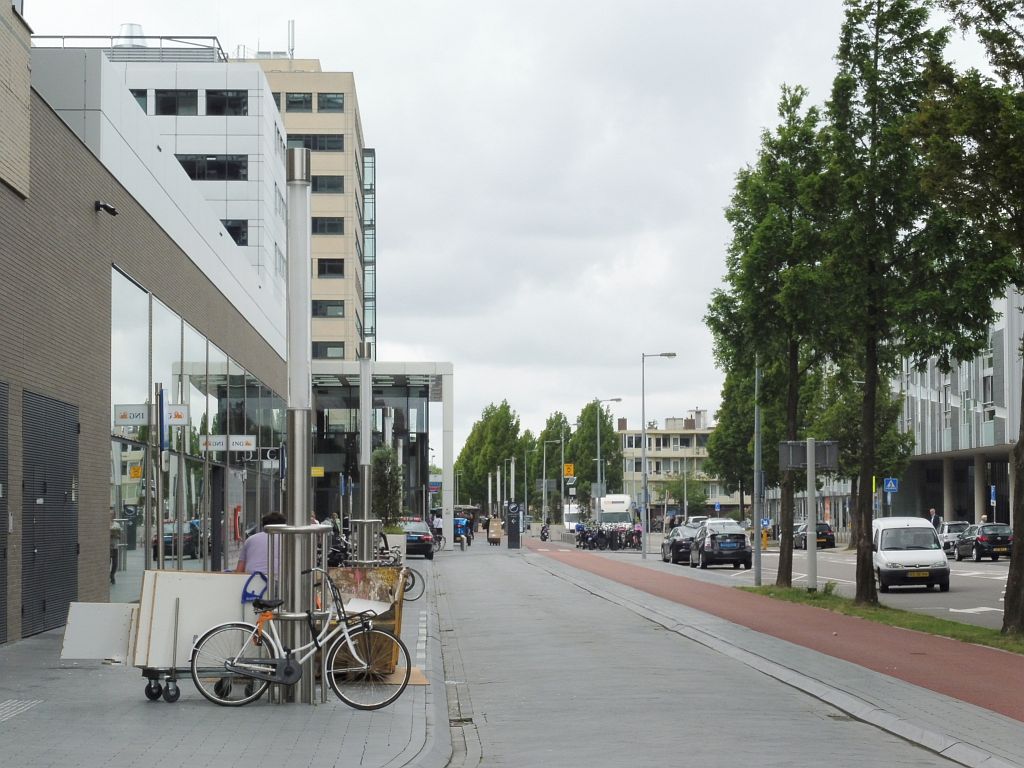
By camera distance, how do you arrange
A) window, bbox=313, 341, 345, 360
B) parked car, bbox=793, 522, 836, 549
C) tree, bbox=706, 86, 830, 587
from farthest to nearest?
window, bbox=313, 341, 345, 360
parked car, bbox=793, 522, 836, 549
tree, bbox=706, 86, 830, 587

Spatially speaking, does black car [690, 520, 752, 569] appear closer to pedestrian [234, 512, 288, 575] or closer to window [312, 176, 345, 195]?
pedestrian [234, 512, 288, 575]

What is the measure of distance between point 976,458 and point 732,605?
1860 inches

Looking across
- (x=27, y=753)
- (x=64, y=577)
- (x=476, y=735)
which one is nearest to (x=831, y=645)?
(x=476, y=735)

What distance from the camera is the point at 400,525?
58344 mm

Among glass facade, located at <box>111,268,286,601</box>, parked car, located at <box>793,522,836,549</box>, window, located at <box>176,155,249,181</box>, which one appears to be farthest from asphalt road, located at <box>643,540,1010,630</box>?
window, located at <box>176,155,249,181</box>

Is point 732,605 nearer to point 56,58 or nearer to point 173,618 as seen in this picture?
point 56,58

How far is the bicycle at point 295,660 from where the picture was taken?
465 inches

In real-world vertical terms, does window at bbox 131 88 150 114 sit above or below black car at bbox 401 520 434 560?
above

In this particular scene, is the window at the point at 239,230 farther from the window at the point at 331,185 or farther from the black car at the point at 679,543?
the window at the point at 331,185

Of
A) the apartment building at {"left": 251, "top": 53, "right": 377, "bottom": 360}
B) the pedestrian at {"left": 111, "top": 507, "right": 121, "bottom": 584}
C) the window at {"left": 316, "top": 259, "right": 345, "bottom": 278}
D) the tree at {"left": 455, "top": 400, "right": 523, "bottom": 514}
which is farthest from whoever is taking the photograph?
the tree at {"left": 455, "top": 400, "right": 523, "bottom": 514}

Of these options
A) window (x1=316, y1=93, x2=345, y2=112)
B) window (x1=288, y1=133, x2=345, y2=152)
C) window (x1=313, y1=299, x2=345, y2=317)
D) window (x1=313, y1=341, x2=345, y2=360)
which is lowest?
window (x1=313, y1=341, x2=345, y2=360)

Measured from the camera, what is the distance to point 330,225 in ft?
277

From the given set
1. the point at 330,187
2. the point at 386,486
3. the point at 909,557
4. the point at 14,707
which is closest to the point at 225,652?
the point at 14,707

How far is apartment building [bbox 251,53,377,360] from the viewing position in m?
83.8
